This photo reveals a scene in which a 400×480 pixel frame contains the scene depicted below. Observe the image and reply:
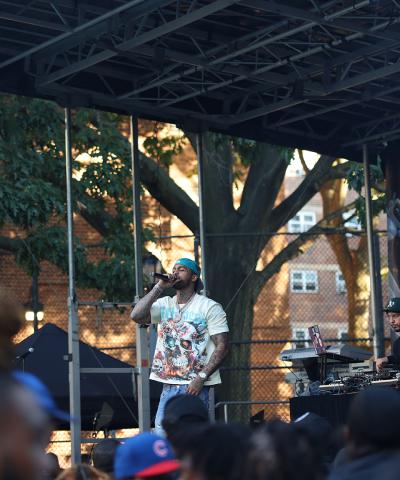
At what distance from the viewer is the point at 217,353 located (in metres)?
9.02

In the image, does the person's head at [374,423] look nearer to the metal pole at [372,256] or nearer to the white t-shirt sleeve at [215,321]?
the white t-shirt sleeve at [215,321]

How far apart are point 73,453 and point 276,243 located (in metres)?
18.8

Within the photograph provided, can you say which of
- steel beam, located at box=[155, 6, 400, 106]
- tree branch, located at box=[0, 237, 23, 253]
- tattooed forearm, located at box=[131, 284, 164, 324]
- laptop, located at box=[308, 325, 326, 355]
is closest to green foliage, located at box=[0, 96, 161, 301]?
tree branch, located at box=[0, 237, 23, 253]

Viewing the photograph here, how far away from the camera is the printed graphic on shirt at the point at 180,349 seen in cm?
906

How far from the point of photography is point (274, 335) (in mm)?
27953

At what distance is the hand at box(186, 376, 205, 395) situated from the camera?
8812 mm

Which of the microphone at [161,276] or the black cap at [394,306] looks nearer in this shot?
the microphone at [161,276]

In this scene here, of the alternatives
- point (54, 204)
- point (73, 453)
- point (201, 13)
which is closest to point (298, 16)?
point (201, 13)

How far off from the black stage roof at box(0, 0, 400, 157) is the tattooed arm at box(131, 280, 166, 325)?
2.24m

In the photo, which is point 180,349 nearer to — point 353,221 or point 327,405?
point 327,405

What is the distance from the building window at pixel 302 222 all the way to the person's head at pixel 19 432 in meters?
35.8

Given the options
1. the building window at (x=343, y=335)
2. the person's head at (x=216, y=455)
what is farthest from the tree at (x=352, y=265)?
the person's head at (x=216, y=455)

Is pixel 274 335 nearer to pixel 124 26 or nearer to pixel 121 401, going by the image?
pixel 121 401

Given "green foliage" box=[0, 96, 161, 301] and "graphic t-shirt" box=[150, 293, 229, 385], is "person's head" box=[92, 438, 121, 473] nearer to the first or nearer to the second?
"graphic t-shirt" box=[150, 293, 229, 385]
